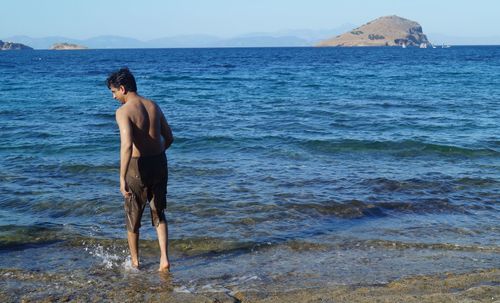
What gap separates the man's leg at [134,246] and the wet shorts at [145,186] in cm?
6

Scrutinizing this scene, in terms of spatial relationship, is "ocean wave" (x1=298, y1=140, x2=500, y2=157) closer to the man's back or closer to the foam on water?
the foam on water

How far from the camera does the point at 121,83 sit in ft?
18.8

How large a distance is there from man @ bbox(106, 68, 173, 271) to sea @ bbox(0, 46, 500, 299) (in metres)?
0.61

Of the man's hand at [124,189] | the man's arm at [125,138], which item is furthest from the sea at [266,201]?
the man's arm at [125,138]

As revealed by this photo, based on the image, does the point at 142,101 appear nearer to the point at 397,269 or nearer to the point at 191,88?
the point at 397,269

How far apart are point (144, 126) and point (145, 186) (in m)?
0.61

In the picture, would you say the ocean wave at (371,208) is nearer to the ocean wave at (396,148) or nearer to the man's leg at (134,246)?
the man's leg at (134,246)

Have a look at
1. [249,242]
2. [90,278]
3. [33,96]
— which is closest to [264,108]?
[33,96]

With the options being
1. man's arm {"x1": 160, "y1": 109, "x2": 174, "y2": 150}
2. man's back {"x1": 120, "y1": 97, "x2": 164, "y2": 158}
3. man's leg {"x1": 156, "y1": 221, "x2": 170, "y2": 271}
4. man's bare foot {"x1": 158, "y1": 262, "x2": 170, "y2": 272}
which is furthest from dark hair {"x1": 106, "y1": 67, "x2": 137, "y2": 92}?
man's bare foot {"x1": 158, "y1": 262, "x2": 170, "y2": 272}

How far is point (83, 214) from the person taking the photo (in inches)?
325

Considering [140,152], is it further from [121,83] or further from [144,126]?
[121,83]

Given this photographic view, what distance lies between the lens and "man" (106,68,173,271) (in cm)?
561

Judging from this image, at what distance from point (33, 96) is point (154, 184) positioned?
68.7 feet

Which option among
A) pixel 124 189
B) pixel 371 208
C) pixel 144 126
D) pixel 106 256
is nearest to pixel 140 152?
pixel 144 126
